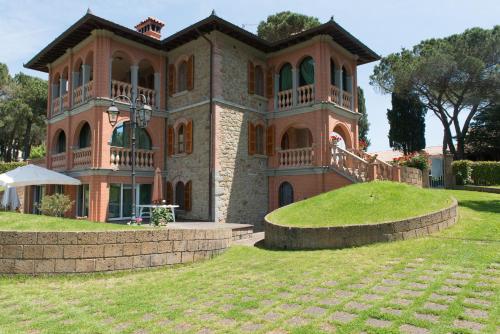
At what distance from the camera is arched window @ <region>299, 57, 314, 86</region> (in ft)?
58.1

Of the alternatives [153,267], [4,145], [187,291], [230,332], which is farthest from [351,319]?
[4,145]

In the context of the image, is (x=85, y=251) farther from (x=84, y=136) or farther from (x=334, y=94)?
(x=334, y=94)

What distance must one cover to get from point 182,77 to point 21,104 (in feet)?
95.8

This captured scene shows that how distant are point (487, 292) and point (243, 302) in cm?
348

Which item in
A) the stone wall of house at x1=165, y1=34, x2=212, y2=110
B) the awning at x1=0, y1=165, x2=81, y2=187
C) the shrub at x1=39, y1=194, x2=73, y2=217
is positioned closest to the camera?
the awning at x1=0, y1=165, x2=81, y2=187

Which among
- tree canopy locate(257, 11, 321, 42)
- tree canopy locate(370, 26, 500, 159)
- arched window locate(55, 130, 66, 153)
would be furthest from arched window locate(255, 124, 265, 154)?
tree canopy locate(370, 26, 500, 159)

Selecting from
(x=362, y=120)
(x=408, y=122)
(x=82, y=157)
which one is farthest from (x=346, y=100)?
(x=362, y=120)

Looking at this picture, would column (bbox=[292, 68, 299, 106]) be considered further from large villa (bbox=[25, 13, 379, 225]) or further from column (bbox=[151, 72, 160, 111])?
column (bbox=[151, 72, 160, 111])

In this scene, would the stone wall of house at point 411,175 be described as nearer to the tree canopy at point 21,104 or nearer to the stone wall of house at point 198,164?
the stone wall of house at point 198,164

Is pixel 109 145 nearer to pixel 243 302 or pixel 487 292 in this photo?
pixel 243 302

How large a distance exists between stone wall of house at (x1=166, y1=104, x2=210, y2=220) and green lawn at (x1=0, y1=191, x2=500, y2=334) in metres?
7.31

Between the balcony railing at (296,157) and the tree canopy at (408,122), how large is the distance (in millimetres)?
18899

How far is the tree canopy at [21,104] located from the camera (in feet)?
126

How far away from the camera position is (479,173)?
72.8ft
